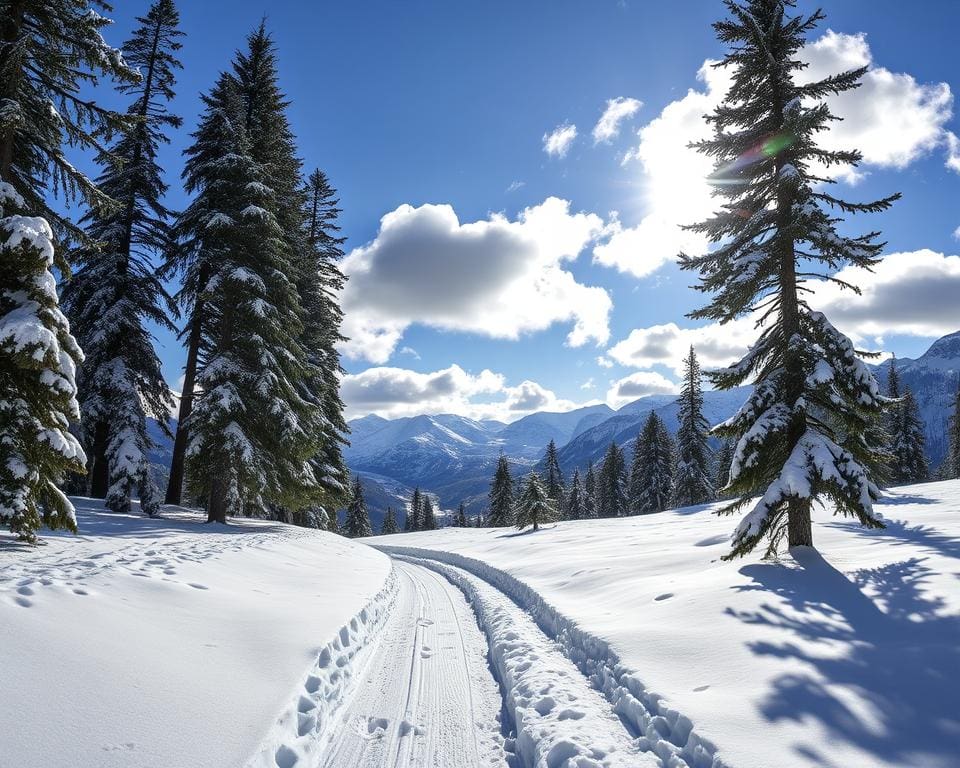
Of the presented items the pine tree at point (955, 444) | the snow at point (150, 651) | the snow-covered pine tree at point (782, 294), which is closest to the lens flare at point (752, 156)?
the snow-covered pine tree at point (782, 294)

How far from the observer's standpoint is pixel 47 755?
327 centimetres

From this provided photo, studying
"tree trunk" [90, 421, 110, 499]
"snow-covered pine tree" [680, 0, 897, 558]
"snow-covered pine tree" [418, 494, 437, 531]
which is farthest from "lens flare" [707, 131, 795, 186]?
"snow-covered pine tree" [418, 494, 437, 531]

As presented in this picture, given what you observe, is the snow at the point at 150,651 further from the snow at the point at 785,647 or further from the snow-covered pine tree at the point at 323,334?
the snow-covered pine tree at the point at 323,334

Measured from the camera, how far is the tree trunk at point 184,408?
1852cm

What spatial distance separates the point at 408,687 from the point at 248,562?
6.31m

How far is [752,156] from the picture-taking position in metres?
11.6

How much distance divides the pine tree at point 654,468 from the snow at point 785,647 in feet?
124

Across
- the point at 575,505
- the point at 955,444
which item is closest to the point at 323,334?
the point at 575,505

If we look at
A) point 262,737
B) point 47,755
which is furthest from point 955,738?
point 47,755

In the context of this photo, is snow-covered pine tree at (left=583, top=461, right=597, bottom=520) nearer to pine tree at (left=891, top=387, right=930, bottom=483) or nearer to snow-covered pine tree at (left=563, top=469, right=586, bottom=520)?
snow-covered pine tree at (left=563, top=469, right=586, bottom=520)

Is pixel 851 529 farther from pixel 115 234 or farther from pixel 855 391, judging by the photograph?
pixel 115 234

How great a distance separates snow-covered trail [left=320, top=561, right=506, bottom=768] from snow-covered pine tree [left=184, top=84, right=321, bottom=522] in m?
10.4

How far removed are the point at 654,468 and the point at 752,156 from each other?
138ft

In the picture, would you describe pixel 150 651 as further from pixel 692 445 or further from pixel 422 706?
pixel 692 445
